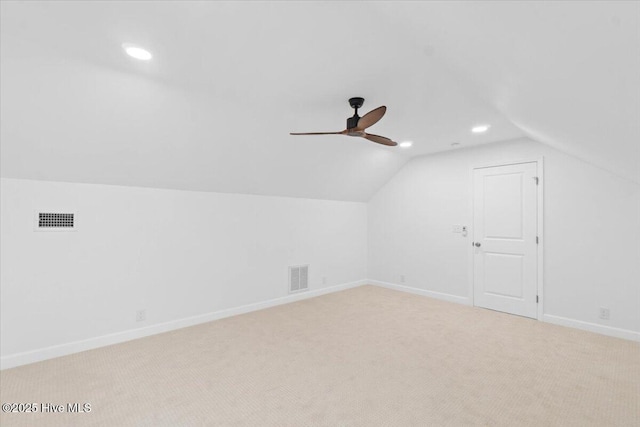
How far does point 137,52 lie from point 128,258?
7.49ft

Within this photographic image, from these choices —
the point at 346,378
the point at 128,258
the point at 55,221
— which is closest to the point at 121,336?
the point at 128,258

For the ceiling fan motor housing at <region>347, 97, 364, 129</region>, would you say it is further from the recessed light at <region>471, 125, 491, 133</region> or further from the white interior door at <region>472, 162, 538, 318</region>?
the white interior door at <region>472, 162, 538, 318</region>

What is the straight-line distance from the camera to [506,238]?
4.37 m

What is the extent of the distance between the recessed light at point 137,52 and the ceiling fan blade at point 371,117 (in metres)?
1.62

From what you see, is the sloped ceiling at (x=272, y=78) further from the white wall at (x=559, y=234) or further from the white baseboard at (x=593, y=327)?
the white baseboard at (x=593, y=327)

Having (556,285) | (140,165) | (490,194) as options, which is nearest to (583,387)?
(556,285)

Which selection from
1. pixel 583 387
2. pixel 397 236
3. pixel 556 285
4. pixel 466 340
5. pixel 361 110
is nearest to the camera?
pixel 583 387

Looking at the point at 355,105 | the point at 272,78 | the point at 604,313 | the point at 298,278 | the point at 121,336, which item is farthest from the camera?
the point at 298,278

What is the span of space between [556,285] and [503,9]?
4.13 meters

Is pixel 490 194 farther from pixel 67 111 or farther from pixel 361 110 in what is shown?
pixel 67 111

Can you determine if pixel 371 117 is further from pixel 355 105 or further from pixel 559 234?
pixel 559 234

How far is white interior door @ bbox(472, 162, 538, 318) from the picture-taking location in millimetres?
4141

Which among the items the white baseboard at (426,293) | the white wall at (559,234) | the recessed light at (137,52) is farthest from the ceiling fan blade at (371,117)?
the white baseboard at (426,293)

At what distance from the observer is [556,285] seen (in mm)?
3930
